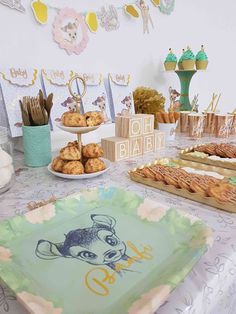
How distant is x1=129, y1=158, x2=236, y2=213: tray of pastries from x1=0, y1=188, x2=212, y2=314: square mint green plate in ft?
0.39

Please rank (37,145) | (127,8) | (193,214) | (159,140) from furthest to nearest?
(127,8), (159,140), (37,145), (193,214)

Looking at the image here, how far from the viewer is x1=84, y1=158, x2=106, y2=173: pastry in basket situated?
0.73m

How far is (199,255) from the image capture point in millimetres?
377

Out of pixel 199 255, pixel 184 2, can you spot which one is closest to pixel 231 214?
pixel 199 255

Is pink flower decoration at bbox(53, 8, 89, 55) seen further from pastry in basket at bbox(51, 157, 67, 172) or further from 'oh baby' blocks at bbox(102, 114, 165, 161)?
pastry in basket at bbox(51, 157, 67, 172)

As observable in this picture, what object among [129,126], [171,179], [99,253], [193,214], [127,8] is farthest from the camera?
[127,8]

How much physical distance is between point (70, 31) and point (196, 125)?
68 cm

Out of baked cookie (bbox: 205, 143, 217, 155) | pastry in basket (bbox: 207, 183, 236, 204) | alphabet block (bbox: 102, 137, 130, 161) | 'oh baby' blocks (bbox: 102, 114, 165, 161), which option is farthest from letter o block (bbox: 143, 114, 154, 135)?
pastry in basket (bbox: 207, 183, 236, 204)

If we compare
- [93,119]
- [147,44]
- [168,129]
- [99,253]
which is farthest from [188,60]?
[99,253]

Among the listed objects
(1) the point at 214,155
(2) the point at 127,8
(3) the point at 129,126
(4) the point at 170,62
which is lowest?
(1) the point at 214,155

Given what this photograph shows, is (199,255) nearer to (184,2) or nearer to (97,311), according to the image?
(97,311)

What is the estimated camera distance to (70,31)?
108cm

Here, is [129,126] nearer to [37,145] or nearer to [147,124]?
[147,124]

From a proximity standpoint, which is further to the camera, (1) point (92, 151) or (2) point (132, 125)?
(2) point (132, 125)
